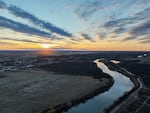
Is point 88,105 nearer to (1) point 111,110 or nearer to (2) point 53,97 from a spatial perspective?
(1) point 111,110

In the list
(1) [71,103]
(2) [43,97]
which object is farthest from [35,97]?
(1) [71,103]

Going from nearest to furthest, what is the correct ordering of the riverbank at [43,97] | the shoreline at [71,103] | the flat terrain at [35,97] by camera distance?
the shoreline at [71,103] < the riverbank at [43,97] < the flat terrain at [35,97]

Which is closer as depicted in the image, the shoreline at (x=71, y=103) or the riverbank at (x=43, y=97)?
the shoreline at (x=71, y=103)

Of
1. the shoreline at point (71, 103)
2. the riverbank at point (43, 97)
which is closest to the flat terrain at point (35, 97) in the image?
the riverbank at point (43, 97)

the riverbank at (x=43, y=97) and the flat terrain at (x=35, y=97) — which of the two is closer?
the riverbank at (x=43, y=97)

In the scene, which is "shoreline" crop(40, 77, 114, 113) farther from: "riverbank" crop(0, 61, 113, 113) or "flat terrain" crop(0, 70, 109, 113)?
"flat terrain" crop(0, 70, 109, 113)

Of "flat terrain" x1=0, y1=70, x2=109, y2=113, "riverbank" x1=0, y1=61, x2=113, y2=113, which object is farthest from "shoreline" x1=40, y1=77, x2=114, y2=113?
"flat terrain" x1=0, y1=70, x2=109, y2=113

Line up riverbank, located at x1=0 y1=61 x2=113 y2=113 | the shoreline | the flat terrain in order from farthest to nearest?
the flat terrain, riverbank, located at x1=0 y1=61 x2=113 y2=113, the shoreline

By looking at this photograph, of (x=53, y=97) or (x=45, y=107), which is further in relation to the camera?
(x=53, y=97)

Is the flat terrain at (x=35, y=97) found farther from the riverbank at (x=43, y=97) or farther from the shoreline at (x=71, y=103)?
the shoreline at (x=71, y=103)

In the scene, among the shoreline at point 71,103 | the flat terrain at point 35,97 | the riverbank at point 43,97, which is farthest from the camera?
the flat terrain at point 35,97

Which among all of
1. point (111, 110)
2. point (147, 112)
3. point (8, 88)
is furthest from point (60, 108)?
point (8, 88)
